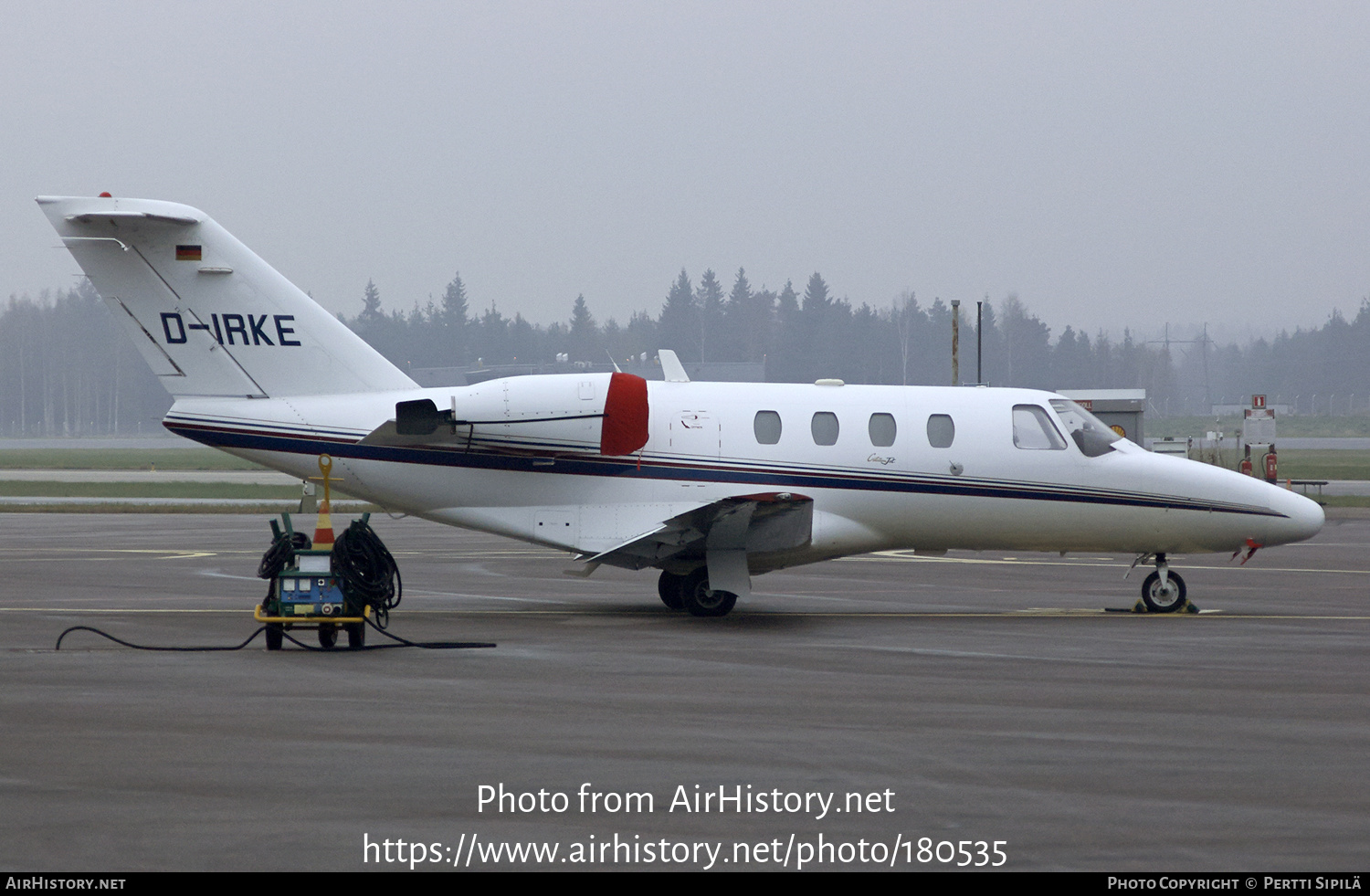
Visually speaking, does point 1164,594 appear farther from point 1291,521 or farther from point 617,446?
point 617,446

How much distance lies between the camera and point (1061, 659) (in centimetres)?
1342

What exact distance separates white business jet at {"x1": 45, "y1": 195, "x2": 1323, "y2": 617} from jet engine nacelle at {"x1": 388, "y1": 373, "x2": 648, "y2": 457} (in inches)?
0.8

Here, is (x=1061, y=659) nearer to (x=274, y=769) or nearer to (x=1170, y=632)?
(x=1170, y=632)

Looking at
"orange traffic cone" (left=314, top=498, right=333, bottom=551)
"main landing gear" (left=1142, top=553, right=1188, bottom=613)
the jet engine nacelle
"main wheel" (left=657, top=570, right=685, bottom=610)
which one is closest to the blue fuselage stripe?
the jet engine nacelle

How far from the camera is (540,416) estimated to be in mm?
16328

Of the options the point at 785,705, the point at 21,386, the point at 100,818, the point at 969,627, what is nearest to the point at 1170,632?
the point at 969,627

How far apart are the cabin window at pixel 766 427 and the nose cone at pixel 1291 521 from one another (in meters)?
6.44

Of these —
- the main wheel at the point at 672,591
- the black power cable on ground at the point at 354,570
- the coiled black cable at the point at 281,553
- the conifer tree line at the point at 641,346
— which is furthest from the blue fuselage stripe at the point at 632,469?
the conifer tree line at the point at 641,346

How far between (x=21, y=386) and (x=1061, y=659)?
16862cm

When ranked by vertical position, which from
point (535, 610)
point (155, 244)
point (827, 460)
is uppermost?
point (155, 244)

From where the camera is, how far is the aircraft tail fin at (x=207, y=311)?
16.0 meters

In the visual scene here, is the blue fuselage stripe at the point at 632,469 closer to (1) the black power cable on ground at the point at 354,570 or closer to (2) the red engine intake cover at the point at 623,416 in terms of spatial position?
(2) the red engine intake cover at the point at 623,416

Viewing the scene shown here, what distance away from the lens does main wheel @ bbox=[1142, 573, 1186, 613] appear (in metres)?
17.7
